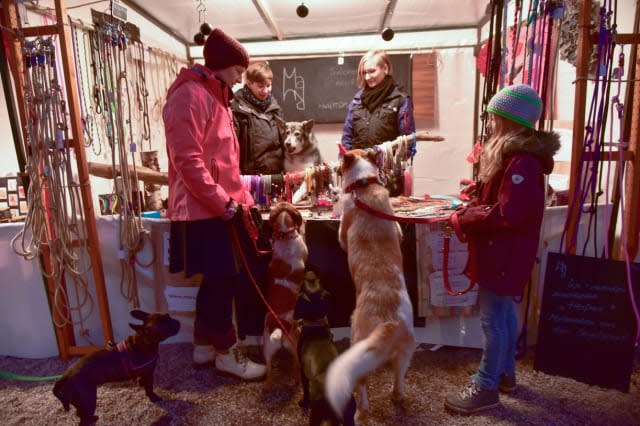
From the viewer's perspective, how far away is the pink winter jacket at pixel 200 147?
6.15 feet

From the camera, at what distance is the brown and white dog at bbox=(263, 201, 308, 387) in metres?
2.22

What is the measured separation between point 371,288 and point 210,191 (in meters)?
0.95

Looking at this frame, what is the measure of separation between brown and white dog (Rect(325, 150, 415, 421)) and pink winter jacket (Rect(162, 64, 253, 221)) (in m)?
0.66

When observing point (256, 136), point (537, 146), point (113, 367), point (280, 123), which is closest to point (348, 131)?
point (280, 123)

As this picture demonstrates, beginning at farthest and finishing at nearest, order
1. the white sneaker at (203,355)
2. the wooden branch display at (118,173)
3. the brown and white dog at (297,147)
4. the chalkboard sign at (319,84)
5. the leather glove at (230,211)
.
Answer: the chalkboard sign at (319,84) < the brown and white dog at (297,147) < the wooden branch display at (118,173) < the white sneaker at (203,355) < the leather glove at (230,211)

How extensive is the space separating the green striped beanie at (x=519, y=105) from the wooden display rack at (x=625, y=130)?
0.60 metres

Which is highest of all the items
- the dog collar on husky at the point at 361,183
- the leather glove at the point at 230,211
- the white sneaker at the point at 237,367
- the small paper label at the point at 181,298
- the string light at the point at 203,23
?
the string light at the point at 203,23

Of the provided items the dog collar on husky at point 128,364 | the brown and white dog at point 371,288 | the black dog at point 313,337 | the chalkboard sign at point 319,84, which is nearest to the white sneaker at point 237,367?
the black dog at point 313,337

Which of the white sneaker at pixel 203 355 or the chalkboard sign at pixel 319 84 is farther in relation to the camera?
the chalkboard sign at pixel 319 84

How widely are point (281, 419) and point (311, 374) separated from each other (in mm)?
503

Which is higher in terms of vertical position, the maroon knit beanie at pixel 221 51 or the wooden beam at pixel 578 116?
the maroon knit beanie at pixel 221 51

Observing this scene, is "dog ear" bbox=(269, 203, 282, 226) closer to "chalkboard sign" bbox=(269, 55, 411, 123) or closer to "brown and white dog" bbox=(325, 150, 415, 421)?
"brown and white dog" bbox=(325, 150, 415, 421)

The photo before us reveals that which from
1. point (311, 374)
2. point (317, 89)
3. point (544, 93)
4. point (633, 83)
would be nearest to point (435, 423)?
point (311, 374)

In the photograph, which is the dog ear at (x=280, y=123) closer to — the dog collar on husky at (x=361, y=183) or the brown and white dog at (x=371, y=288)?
the brown and white dog at (x=371, y=288)
